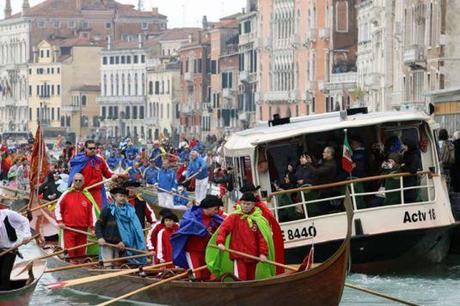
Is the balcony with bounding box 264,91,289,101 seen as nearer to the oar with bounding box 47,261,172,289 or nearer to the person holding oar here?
the person holding oar

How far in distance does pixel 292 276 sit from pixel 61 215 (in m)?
6.17

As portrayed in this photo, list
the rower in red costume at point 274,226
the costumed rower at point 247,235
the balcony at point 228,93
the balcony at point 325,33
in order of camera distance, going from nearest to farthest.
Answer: the costumed rower at point 247,235
the rower in red costume at point 274,226
the balcony at point 325,33
the balcony at point 228,93

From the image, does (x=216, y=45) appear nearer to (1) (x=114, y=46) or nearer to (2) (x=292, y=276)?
(1) (x=114, y=46)

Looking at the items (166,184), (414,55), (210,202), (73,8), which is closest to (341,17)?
(414,55)

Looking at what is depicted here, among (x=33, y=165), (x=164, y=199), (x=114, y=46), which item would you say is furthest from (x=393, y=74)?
(x=114, y=46)

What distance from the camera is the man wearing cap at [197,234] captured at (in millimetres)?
21219

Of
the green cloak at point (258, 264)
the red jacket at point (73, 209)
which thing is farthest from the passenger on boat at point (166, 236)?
the red jacket at point (73, 209)

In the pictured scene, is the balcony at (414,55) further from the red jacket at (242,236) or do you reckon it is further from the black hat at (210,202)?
the red jacket at (242,236)

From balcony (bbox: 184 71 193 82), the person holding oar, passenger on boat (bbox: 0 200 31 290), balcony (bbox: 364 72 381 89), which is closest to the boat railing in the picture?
the person holding oar

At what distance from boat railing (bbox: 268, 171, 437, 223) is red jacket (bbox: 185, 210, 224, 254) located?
4.35 metres

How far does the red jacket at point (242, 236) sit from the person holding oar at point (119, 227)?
3.20m

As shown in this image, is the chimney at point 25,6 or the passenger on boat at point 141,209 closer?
the passenger on boat at point 141,209

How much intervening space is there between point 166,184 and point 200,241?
20327 millimetres

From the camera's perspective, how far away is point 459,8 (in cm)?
6400
